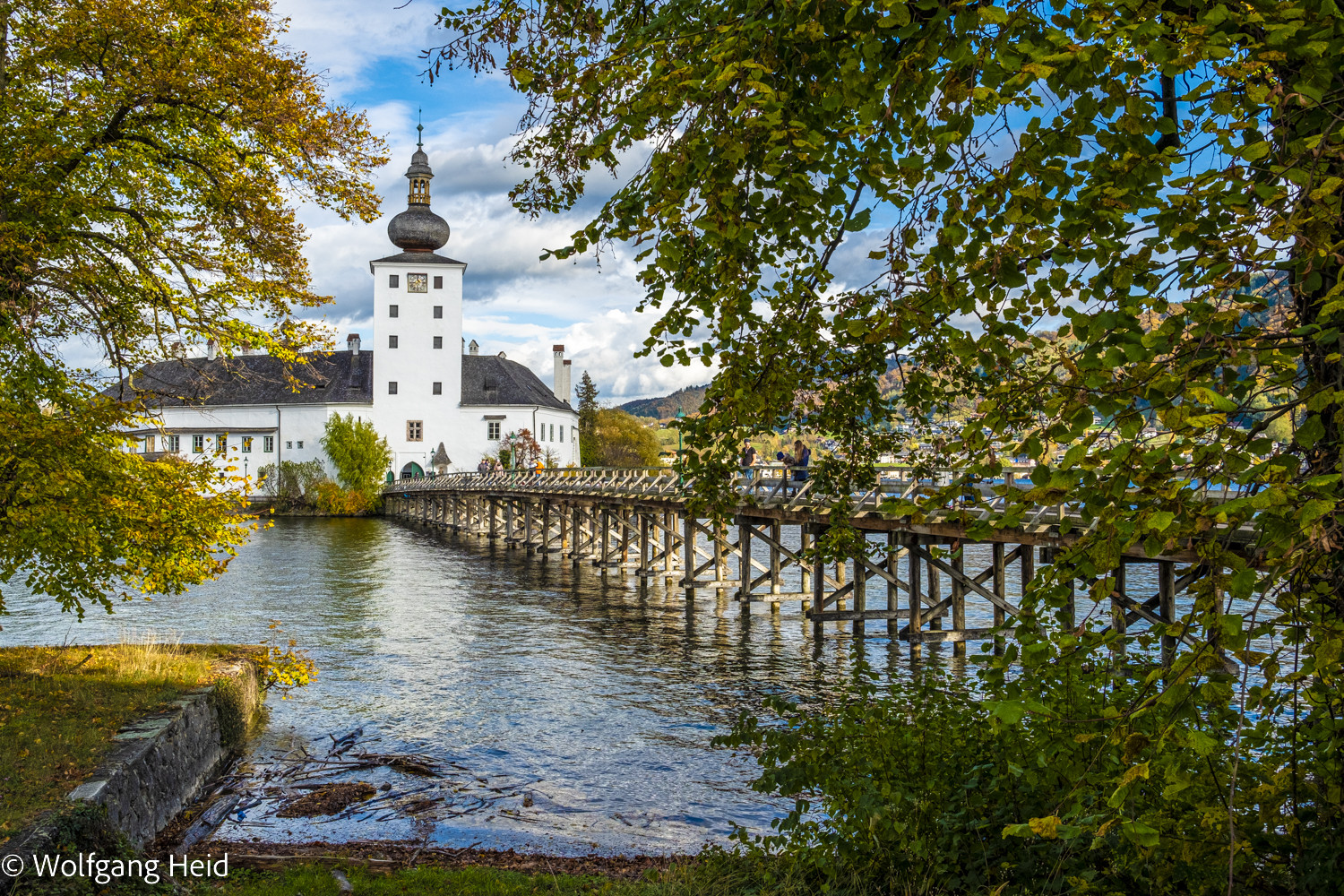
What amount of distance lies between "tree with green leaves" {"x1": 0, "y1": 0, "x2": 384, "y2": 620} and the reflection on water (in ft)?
9.58

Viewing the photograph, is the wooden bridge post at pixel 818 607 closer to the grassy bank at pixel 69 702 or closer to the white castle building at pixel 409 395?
the grassy bank at pixel 69 702

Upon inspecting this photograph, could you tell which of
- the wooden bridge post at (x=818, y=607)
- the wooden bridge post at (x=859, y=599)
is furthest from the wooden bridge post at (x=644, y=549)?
the wooden bridge post at (x=859, y=599)

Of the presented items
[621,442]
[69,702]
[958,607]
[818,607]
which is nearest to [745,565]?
[818,607]

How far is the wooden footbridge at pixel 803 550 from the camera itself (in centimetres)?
1262

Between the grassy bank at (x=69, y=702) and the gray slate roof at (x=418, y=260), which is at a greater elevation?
the gray slate roof at (x=418, y=260)

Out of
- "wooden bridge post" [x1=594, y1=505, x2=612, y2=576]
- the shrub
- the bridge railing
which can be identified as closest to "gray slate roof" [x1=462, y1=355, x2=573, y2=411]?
the bridge railing

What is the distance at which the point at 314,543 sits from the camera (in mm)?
45375

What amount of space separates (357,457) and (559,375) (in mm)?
22998

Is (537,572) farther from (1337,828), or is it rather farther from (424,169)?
(424,169)

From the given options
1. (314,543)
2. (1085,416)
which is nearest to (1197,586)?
(1085,416)

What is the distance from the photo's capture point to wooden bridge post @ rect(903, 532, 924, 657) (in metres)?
17.0

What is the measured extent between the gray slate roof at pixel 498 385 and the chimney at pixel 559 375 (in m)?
3.53

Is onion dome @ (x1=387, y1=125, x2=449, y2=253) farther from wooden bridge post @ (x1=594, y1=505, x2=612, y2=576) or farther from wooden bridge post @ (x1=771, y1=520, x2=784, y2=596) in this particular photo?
wooden bridge post @ (x1=771, y1=520, x2=784, y2=596)

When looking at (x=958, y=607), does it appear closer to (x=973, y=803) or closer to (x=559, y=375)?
(x=973, y=803)
